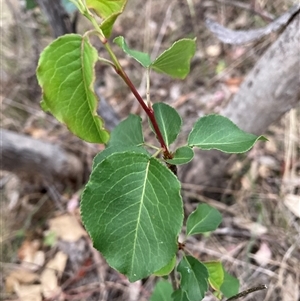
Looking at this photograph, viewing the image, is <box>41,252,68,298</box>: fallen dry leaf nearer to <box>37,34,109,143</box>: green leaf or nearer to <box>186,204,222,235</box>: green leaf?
<box>186,204,222,235</box>: green leaf

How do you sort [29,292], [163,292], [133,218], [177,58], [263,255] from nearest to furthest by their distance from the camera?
[133,218] → [177,58] → [163,292] → [263,255] → [29,292]

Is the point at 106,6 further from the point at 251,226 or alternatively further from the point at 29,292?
the point at 29,292

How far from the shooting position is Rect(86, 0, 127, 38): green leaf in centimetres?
58

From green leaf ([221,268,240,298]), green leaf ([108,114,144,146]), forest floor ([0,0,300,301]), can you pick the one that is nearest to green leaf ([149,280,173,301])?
green leaf ([221,268,240,298])

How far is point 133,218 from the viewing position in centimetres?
58

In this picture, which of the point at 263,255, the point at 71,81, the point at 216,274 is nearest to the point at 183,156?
the point at 71,81

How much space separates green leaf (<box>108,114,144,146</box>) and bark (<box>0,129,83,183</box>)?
893mm

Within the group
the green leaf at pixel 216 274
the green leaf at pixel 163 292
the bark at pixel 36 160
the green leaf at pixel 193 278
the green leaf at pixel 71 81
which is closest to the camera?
the green leaf at pixel 71 81

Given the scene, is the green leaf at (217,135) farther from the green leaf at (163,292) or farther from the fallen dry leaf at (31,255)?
the fallen dry leaf at (31,255)

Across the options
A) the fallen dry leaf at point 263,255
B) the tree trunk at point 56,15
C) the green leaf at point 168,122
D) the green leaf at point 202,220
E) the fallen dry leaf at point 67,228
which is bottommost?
the fallen dry leaf at point 67,228

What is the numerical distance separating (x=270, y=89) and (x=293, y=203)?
563 mm

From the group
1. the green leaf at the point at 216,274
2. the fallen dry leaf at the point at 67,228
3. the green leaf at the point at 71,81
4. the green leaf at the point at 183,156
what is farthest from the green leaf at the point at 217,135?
the fallen dry leaf at the point at 67,228

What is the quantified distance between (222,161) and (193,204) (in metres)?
0.23

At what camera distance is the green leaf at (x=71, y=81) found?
1.86 ft
